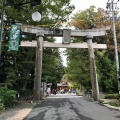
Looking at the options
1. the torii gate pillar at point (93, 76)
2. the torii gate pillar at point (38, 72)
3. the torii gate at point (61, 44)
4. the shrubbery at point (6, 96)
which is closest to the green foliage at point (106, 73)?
the torii gate at point (61, 44)

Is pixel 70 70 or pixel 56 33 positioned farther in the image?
pixel 70 70

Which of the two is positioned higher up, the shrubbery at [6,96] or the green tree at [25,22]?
the green tree at [25,22]

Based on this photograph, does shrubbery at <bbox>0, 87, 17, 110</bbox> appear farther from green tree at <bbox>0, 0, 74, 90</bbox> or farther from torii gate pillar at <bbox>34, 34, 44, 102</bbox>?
green tree at <bbox>0, 0, 74, 90</bbox>

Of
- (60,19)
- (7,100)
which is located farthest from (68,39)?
(7,100)

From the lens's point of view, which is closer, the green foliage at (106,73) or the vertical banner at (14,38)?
the vertical banner at (14,38)

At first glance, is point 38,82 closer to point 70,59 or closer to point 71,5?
point 71,5

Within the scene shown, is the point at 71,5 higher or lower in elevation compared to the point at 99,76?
higher

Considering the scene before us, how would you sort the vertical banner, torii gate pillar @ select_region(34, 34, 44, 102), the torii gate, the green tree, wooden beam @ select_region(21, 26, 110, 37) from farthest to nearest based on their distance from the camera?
the green tree, wooden beam @ select_region(21, 26, 110, 37), the torii gate, torii gate pillar @ select_region(34, 34, 44, 102), the vertical banner

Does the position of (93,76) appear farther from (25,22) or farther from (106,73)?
(25,22)

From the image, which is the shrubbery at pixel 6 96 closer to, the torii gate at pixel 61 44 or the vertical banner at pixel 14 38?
the vertical banner at pixel 14 38

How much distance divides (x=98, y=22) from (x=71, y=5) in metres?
9.41

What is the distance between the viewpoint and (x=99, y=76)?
31172 mm

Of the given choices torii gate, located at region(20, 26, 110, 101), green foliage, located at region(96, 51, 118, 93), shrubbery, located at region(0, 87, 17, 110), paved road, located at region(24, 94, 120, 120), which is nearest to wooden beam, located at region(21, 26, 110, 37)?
torii gate, located at region(20, 26, 110, 101)

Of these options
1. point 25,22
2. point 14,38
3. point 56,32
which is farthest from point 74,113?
point 25,22
